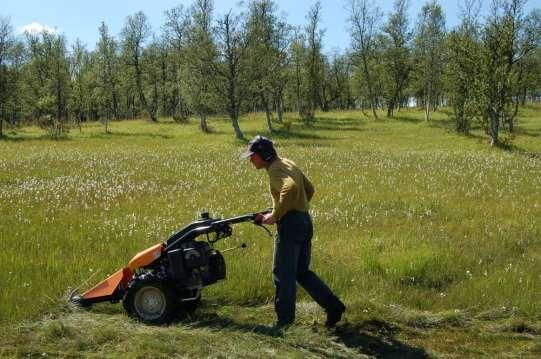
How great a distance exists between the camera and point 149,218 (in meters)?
11.8

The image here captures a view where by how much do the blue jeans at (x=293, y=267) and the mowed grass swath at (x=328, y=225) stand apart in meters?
A: 0.85

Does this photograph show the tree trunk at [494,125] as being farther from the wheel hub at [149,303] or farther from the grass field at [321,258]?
the wheel hub at [149,303]

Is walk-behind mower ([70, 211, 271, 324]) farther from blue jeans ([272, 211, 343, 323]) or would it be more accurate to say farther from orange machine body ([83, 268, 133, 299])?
blue jeans ([272, 211, 343, 323])

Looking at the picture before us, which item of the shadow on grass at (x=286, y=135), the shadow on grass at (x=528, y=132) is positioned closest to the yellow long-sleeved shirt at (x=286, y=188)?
the shadow on grass at (x=286, y=135)

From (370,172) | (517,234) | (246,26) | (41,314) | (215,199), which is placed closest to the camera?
(41,314)

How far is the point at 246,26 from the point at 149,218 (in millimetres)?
32761

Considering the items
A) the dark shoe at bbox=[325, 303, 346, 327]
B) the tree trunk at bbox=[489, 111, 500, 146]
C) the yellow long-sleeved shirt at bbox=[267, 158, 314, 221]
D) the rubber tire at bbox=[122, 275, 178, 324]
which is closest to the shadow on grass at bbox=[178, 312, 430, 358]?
the dark shoe at bbox=[325, 303, 346, 327]

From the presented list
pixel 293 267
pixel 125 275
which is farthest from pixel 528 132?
pixel 125 275

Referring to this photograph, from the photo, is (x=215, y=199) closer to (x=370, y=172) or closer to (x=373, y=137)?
(x=370, y=172)

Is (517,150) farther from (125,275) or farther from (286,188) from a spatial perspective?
(125,275)

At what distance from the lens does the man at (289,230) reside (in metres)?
5.84

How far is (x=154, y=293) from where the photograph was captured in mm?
6371

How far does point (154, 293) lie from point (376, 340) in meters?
2.61

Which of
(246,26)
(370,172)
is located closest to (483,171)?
(370,172)
